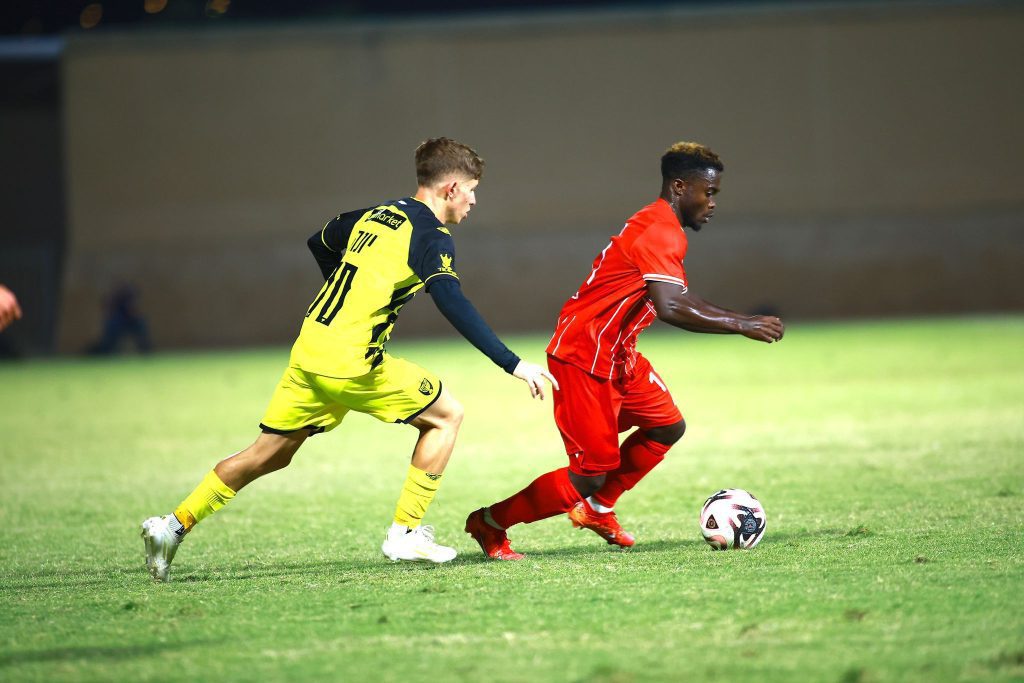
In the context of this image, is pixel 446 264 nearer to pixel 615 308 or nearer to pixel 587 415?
pixel 615 308

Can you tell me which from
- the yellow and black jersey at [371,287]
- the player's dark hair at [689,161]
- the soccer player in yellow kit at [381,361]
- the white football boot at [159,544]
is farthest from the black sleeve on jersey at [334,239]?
the player's dark hair at [689,161]

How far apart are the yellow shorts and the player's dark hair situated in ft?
5.19

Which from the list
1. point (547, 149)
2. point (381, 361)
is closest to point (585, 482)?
point (381, 361)

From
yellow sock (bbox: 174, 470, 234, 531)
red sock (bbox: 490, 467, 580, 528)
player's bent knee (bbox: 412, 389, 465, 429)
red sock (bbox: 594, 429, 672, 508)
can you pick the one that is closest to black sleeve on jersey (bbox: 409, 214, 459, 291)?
player's bent knee (bbox: 412, 389, 465, 429)

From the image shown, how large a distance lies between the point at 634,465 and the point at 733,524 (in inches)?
24.8

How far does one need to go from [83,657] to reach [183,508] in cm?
145

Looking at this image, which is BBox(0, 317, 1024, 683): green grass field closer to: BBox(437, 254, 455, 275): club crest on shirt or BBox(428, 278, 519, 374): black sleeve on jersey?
BBox(428, 278, 519, 374): black sleeve on jersey

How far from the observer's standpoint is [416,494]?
6.26 meters

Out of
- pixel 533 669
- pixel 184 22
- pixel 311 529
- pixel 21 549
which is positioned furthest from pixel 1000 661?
pixel 184 22

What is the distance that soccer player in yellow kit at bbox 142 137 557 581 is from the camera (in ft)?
19.6

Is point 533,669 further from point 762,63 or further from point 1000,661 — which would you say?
point 762,63

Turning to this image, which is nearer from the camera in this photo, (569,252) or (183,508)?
(183,508)

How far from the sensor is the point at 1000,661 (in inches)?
167

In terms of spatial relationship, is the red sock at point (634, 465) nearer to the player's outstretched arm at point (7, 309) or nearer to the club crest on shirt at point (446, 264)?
the club crest on shirt at point (446, 264)
